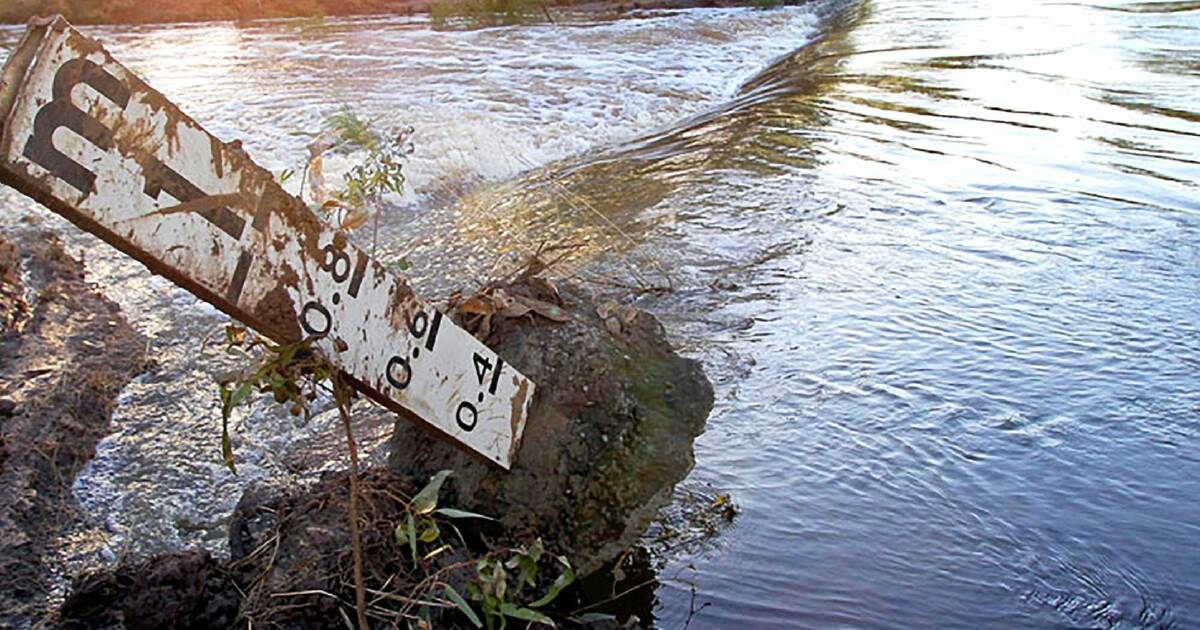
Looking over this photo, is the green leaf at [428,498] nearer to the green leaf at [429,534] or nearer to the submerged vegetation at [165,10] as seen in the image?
the green leaf at [429,534]

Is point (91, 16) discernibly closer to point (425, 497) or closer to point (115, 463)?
point (115, 463)

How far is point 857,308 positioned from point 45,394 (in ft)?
10.4

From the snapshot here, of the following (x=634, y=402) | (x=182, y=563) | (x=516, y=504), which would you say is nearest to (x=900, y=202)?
(x=634, y=402)

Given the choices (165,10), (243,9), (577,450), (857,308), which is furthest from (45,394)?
(243,9)

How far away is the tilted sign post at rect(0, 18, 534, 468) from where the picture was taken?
1.69 metres

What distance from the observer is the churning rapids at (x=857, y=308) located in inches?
112

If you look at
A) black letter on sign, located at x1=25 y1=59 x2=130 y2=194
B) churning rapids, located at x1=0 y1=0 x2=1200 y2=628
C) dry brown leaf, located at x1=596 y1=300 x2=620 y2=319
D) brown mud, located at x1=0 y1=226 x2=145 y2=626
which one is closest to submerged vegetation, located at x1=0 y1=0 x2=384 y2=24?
churning rapids, located at x1=0 y1=0 x2=1200 y2=628

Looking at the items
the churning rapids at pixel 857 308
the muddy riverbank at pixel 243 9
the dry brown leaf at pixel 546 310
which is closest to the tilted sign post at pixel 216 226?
the dry brown leaf at pixel 546 310

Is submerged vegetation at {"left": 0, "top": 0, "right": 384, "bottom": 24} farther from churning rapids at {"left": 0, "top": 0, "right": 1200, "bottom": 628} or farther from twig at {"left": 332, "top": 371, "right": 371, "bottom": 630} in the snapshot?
twig at {"left": 332, "top": 371, "right": 371, "bottom": 630}

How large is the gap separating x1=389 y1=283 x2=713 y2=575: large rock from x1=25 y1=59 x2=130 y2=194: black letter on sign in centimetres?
118

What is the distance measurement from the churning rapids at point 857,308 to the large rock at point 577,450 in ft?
0.70

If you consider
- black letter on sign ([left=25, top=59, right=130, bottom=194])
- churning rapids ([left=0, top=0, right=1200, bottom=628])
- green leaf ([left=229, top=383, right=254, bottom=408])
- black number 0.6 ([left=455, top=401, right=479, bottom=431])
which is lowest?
churning rapids ([left=0, top=0, right=1200, bottom=628])

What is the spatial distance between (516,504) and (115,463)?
1473mm

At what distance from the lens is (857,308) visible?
4.59 m
